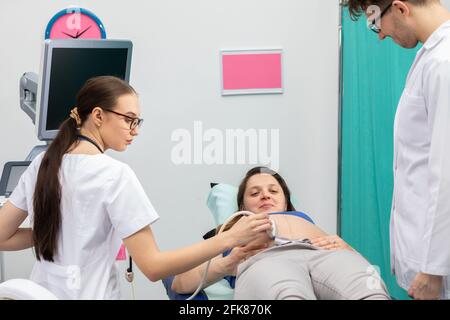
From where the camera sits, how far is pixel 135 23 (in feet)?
10.6

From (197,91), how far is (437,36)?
1865mm

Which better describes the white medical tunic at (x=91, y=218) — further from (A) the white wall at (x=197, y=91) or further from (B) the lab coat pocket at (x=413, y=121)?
(A) the white wall at (x=197, y=91)

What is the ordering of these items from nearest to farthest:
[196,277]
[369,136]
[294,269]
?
[294,269] < [196,277] < [369,136]

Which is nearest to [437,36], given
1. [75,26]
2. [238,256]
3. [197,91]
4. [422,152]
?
[422,152]

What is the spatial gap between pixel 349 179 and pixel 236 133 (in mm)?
661

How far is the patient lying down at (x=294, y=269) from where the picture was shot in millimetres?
1517

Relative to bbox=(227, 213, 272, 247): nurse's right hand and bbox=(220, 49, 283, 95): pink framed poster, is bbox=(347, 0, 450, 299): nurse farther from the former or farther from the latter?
bbox=(220, 49, 283, 95): pink framed poster

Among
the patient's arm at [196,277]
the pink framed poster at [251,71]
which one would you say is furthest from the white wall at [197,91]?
the patient's arm at [196,277]

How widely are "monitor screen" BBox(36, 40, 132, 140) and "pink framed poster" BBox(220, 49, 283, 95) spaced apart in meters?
1.07

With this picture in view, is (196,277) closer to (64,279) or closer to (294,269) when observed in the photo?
(294,269)

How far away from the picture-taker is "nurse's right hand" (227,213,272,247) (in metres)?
1.55

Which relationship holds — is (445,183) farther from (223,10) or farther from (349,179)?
(223,10)

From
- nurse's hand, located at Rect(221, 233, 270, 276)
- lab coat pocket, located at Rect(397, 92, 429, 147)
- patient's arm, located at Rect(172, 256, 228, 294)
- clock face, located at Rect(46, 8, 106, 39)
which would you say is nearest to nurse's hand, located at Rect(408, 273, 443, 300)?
lab coat pocket, located at Rect(397, 92, 429, 147)

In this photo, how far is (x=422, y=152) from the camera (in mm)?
1541
